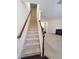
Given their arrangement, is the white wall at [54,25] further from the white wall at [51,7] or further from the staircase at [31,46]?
the staircase at [31,46]

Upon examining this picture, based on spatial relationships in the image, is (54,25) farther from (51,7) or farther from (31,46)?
(31,46)

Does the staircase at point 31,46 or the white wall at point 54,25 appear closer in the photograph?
the staircase at point 31,46

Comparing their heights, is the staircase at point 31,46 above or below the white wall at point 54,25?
below

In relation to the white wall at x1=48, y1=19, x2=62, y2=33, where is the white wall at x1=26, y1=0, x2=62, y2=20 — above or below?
above

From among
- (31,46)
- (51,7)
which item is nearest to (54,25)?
(51,7)

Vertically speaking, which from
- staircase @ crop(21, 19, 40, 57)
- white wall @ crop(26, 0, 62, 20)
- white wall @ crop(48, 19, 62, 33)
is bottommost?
staircase @ crop(21, 19, 40, 57)

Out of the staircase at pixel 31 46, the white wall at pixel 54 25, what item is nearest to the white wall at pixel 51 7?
the white wall at pixel 54 25

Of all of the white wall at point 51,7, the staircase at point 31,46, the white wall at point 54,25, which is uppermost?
the white wall at point 51,7

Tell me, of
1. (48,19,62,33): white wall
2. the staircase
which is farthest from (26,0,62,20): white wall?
the staircase

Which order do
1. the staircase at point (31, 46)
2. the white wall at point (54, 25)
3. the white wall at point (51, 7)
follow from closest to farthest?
1. the staircase at point (31, 46)
2. the white wall at point (51, 7)
3. the white wall at point (54, 25)

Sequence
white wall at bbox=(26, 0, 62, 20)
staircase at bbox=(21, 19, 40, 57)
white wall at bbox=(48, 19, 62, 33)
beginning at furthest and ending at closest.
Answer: white wall at bbox=(48, 19, 62, 33) → white wall at bbox=(26, 0, 62, 20) → staircase at bbox=(21, 19, 40, 57)

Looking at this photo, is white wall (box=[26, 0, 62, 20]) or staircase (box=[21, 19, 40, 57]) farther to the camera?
white wall (box=[26, 0, 62, 20])

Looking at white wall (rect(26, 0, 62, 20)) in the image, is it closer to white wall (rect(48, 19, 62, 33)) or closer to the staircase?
white wall (rect(48, 19, 62, 33))
